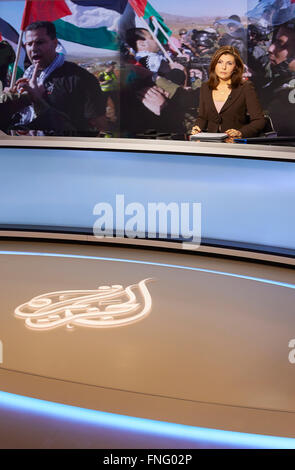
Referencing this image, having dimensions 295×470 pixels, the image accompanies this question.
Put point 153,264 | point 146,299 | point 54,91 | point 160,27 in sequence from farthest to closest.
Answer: point 54,91 < point 160,27 < point 153,264 < point 146,299

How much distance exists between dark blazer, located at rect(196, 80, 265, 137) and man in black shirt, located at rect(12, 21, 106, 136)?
A: 3.39 meters

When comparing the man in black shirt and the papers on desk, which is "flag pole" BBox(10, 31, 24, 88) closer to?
the man in black shirt

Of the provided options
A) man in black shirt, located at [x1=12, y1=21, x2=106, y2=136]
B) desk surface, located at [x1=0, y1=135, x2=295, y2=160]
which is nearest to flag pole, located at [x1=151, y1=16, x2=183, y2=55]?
man in black shirt, located at [x1=12, y1=21, x2=106, y2=136]

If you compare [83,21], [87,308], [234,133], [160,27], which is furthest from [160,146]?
[83,21]

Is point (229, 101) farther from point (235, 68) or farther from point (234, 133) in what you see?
point (234, 133)

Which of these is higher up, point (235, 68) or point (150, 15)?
point (150, 15)

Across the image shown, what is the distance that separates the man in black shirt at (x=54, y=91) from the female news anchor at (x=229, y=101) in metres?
3.41

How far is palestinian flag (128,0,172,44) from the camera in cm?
658

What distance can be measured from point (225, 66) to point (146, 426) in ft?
8.56

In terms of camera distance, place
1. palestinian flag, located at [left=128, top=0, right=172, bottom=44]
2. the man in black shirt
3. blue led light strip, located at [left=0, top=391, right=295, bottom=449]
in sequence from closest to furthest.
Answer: blue led light strip, located at [left=0, top=391, right=295, bottom=449], palestinian flag, located at [left=128, top=0, right=172, bottom=44], the man in black shirt

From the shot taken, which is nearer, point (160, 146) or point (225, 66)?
point (160, 146)

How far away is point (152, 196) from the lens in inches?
134

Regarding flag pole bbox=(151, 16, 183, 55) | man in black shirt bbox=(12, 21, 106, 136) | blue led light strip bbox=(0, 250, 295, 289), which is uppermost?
flag pole bbox=(151, 16, 183, 55)

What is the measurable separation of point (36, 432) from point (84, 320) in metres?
0.87
